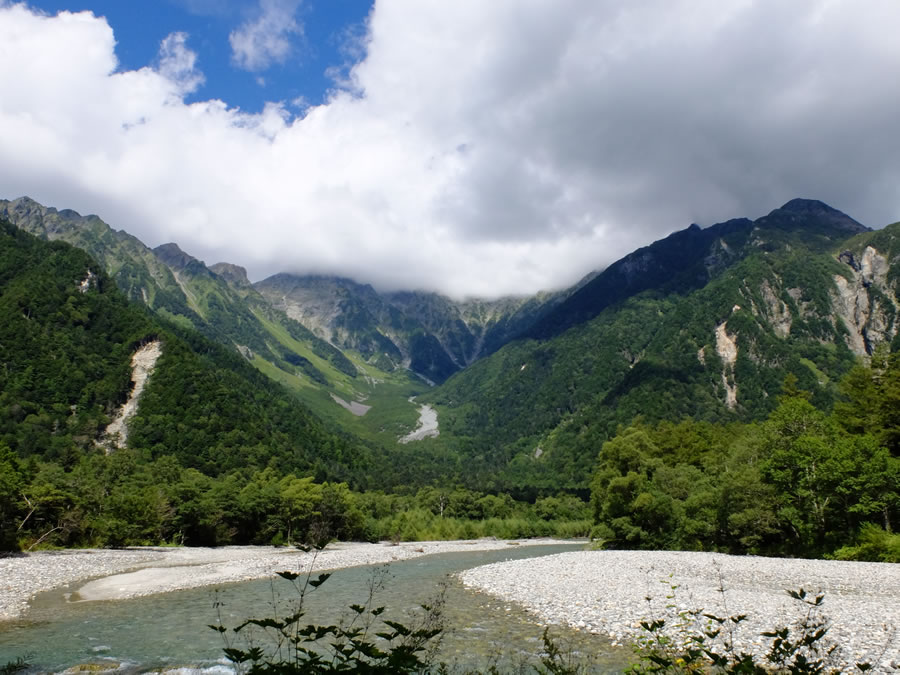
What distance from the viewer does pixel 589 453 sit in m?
198

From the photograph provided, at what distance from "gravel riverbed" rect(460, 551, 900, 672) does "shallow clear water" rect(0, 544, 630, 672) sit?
2265mm

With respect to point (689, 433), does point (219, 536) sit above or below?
below

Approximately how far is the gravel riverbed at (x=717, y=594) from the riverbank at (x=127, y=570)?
14243mm

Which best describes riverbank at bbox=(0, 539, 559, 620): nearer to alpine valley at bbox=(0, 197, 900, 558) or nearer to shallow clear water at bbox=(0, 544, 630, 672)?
shallow clear water at bbox=(0, 544, 630, 672)

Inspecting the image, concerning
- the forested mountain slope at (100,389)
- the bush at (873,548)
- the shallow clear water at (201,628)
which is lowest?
the bush at (873,548)

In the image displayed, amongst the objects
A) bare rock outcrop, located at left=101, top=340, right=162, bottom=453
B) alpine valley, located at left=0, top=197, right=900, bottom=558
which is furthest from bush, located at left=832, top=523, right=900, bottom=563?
bare rock outcrop, located at left=101, top=340, right=162, bottom=453

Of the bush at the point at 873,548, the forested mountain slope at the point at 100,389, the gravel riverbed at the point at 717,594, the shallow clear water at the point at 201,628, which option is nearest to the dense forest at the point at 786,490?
the bush at the point at 873,548

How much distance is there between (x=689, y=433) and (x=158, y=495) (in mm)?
89977

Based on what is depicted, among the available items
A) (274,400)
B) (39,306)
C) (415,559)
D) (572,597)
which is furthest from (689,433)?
(39,306)

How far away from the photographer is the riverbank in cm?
3544

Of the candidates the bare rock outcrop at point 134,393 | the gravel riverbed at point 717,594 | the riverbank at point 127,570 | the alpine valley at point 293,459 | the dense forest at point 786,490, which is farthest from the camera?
the bare rock outcrop at point 134,393

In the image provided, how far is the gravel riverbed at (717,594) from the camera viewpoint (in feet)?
60.5

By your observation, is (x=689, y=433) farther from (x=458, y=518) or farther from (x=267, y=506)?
(x=267, y=506)

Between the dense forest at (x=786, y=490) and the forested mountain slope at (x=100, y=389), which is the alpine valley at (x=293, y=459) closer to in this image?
the dense forest at (x=786, y=490)
